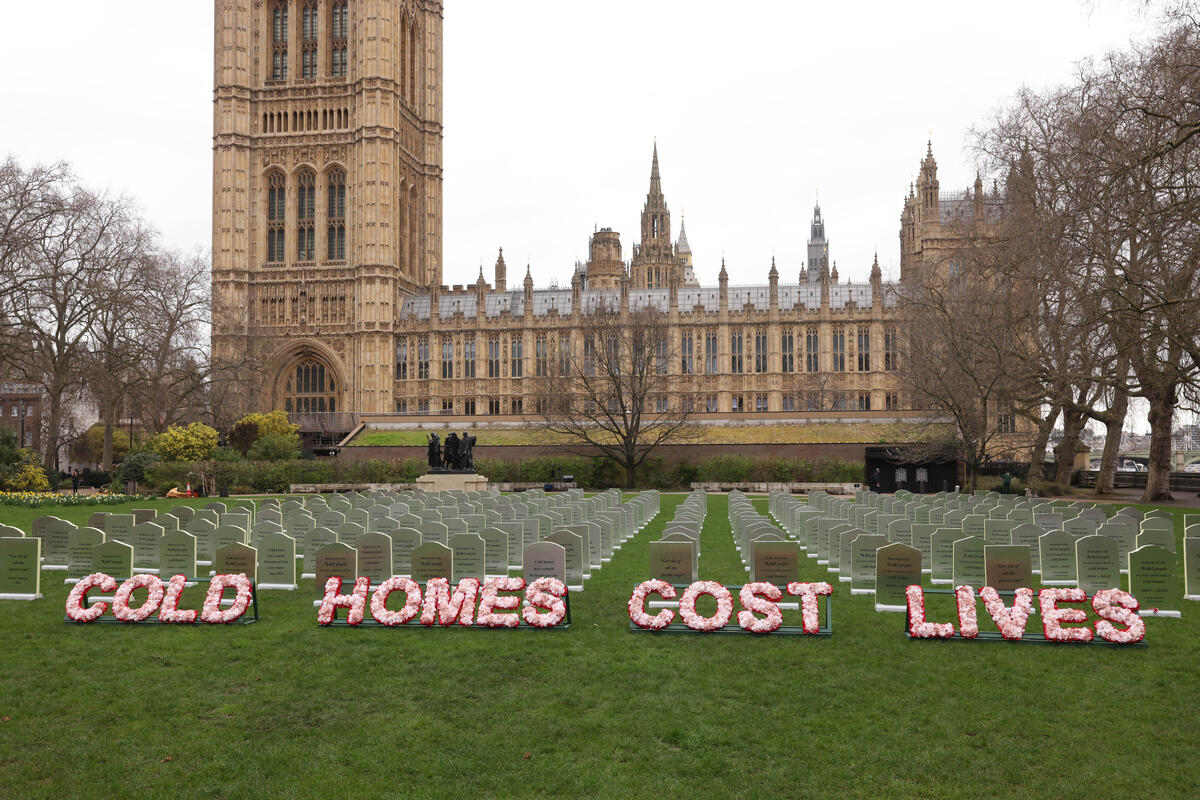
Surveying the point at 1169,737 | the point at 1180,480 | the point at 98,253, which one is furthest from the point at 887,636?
the point at 98,253

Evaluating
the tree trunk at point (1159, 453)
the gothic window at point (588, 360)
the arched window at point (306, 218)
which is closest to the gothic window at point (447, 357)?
the gothic window at point (588, 360)

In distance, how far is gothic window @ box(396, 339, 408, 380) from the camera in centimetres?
7519

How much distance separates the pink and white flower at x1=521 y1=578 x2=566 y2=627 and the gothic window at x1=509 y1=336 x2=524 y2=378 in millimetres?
62494

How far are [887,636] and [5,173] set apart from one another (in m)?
33.1

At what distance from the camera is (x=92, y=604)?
12172 mm

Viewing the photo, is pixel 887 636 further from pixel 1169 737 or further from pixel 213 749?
pixel 213 749

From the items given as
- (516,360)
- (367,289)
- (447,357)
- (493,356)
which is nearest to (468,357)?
(447,357)

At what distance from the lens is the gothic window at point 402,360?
75188mm

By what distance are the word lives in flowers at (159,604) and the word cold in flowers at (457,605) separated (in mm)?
927

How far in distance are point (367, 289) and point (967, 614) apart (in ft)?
222

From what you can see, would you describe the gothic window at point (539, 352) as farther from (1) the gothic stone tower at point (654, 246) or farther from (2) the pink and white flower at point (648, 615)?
(2) the pink and white flower at point (648, 615)

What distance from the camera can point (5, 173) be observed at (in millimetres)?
33062

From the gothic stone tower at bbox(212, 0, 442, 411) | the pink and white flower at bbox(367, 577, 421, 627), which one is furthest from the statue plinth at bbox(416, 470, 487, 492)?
the gothic stone tower at bbox(212, 0, 442, 411)

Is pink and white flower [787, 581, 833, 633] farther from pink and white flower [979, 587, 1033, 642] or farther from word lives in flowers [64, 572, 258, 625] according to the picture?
word lives in flowers [64, 572, 258, 625]
